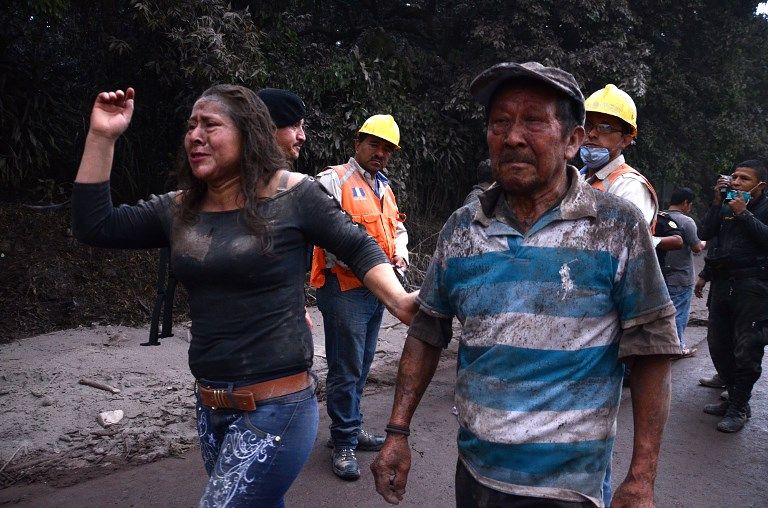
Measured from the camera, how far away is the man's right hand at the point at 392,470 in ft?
6.97

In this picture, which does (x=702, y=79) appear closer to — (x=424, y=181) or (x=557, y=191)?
(x=424, y=181)

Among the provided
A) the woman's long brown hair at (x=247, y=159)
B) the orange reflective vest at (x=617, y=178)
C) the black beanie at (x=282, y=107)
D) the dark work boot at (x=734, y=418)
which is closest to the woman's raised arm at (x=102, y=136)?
the woman's long brown hair at (x=247, y=159)

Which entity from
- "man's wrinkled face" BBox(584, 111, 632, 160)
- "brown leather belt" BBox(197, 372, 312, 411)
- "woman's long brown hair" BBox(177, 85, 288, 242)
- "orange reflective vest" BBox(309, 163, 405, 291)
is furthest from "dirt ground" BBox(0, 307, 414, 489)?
"man's wrinkled face" BBox(584, 111, 632, 160)

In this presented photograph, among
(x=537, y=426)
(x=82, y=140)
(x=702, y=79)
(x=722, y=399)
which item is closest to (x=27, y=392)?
(x=537, y=426)

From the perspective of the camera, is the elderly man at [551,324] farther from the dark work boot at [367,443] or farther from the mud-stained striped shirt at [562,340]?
the dark work boot at [367,443]

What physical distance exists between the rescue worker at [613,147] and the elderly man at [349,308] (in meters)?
1.36

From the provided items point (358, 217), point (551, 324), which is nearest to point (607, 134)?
point (358, 217)

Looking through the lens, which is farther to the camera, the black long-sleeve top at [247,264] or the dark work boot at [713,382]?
the dark work boot at [713,382]

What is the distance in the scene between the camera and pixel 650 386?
1.87 meters

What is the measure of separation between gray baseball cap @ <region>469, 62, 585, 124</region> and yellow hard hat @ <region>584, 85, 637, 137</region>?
73.0 inches

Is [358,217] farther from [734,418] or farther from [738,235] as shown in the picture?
[734,418]

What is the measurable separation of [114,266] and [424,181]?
5.78 meters

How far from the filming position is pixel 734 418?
5.32m

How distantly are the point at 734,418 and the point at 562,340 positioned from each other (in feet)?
14.4
